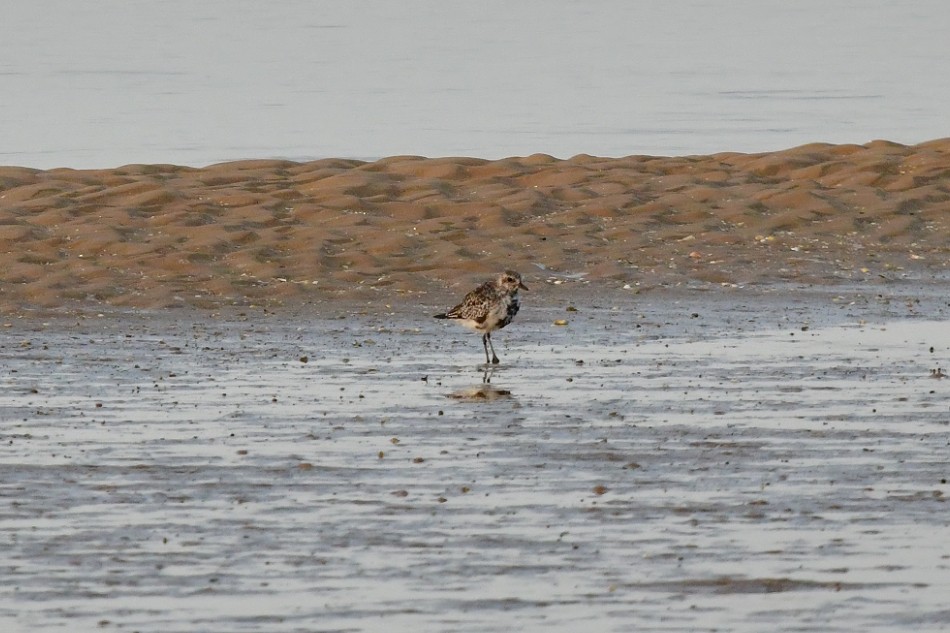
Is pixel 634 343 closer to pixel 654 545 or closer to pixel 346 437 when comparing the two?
pixel 346 437

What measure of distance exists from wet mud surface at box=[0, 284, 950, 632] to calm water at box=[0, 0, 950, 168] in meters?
13.5

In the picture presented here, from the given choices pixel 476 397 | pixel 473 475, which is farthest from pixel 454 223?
pixel 473 475

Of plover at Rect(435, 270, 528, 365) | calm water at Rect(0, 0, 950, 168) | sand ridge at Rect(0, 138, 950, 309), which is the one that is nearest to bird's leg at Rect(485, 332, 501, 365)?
plover at Rect(435, 270, 528, 365)

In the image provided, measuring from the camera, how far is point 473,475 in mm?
11016

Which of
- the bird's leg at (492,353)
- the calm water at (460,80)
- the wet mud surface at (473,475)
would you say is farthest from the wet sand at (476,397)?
the calm water at (460,80)

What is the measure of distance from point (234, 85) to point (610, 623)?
34389mm

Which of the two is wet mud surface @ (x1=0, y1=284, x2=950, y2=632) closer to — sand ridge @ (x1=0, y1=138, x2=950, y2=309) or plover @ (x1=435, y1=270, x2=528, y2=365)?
plover @ (x1=435, y1=270, x2=528, y2=365)

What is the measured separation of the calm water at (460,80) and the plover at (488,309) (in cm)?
1312

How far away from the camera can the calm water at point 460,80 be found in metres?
31.9

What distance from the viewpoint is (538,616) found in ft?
27.1

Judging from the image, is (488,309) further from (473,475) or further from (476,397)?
(473,475)

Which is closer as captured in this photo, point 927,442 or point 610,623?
point 610,623

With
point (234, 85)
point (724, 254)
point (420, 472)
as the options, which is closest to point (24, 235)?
point (724, 254)

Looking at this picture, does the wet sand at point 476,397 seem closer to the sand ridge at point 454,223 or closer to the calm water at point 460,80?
the sand ridge at point 454,223
